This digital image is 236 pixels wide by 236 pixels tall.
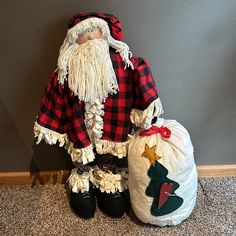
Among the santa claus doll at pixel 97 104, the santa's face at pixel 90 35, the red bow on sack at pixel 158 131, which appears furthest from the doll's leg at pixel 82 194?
the santa's face at pixel 90 35

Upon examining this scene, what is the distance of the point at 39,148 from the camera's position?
49.4 inches

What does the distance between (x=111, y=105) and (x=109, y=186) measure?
0.98 ft

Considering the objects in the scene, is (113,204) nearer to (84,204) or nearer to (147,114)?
(84,204)

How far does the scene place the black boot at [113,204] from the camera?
1139mm

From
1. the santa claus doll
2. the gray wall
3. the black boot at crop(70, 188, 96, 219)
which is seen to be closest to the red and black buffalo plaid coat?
the santa claus doll

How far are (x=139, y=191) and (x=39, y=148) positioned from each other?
425mm

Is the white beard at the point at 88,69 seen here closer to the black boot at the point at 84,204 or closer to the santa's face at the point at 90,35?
the santa's face at the point at 90,35

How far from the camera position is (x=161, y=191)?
1032 millimetres

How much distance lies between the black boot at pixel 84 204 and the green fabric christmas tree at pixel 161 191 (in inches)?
8.6

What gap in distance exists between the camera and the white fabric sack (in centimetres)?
101

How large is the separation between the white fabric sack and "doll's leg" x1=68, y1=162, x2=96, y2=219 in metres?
0.15

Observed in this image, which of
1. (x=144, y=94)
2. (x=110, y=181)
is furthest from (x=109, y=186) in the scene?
(x=144, y=94)

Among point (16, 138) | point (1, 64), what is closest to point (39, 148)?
point (16, 138)

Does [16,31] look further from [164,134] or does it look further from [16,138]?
[164,134]
